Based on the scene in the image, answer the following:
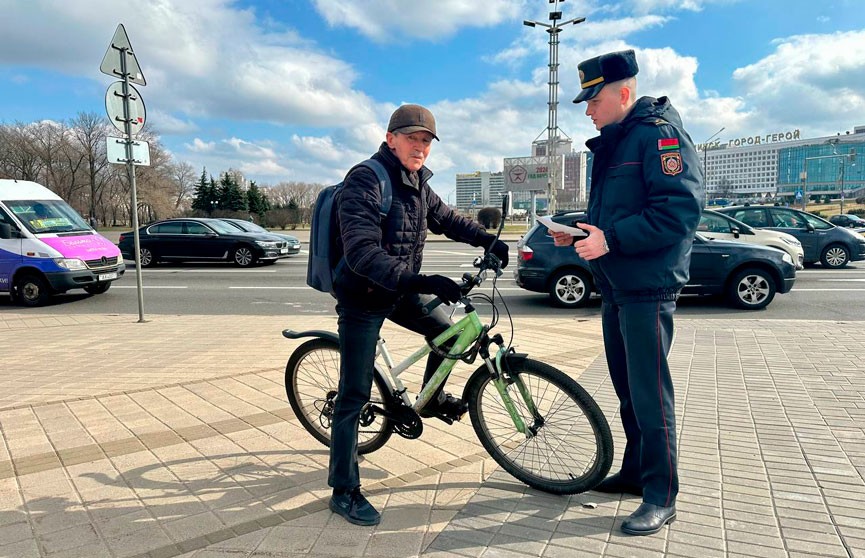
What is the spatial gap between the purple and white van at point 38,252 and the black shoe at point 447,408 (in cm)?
1009

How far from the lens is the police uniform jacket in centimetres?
254

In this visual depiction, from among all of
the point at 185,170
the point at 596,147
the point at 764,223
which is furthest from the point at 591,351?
the point at 185,170

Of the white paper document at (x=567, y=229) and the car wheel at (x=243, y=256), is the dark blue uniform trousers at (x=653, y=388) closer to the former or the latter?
the white paper document at (x=567, y=229)

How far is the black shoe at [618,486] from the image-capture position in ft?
10.1

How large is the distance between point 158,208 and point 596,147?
248 ft

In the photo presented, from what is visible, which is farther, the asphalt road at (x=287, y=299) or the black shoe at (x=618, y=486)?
the asphalt road at (x=287, y=299)

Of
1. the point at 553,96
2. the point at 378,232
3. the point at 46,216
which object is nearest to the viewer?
the point at 378,232

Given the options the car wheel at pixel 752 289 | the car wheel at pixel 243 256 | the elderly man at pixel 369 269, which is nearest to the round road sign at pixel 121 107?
the elderly man at pixel 369 269

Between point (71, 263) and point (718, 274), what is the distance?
11.2 metres

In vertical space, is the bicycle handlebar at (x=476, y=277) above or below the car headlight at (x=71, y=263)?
above

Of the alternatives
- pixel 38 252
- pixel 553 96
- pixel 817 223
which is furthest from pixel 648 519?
pixel 553 96

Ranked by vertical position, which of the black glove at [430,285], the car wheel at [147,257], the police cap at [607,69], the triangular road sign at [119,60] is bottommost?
the car wheel at [147,257]

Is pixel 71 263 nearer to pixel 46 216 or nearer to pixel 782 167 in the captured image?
pixel 46 216

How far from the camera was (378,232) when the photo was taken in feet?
8.78
